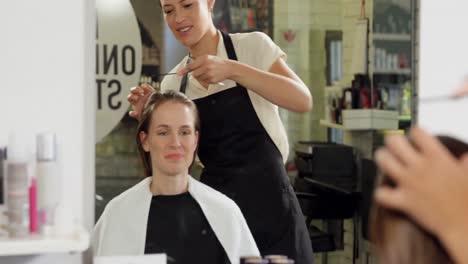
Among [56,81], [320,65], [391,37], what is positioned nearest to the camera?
[56,81]

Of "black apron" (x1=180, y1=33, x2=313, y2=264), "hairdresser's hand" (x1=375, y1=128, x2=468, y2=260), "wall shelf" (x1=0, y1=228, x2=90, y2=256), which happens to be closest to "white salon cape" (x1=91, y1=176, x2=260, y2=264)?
"black apron" (x1=180, y1=33, x2=313, y2=264)

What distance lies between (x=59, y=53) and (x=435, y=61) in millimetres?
1186

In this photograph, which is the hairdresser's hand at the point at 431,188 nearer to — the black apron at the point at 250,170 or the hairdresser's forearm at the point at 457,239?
the hairdresser's forearm at the point at 457,239

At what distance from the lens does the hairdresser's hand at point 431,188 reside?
2.92ft

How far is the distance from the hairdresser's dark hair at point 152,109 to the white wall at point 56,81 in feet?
0.46

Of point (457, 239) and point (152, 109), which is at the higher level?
point (152, 109)

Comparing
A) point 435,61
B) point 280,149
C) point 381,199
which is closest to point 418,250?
point 381,199

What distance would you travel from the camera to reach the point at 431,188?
2.91 ft

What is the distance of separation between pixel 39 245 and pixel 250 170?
65 centimetres

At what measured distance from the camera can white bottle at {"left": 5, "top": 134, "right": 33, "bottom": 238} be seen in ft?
5.79

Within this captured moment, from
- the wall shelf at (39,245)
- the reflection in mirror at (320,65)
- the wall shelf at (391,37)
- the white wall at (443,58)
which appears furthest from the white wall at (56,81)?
the white wall at (443,58)

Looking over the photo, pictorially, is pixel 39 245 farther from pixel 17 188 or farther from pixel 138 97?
pixel 138 97

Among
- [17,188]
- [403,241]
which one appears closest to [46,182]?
[17,188]

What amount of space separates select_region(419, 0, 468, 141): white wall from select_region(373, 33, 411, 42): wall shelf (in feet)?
0.18
